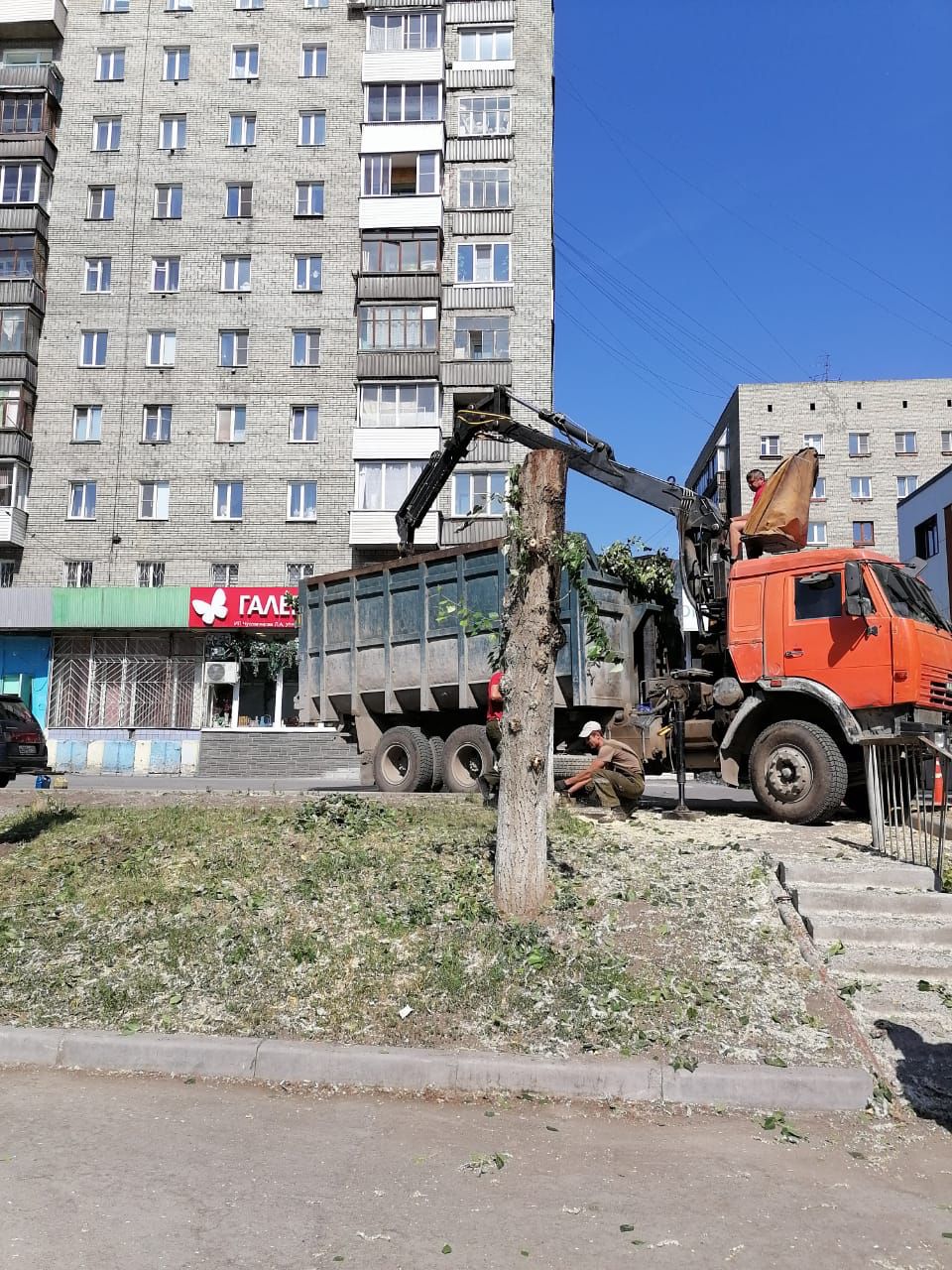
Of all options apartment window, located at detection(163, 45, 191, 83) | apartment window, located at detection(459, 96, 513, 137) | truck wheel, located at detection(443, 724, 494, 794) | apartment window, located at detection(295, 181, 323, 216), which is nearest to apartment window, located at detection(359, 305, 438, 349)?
apartment window, located at detection(295, 181, 323, 216)

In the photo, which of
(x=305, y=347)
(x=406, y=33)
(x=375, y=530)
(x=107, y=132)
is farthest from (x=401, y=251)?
(x=107, y=132)

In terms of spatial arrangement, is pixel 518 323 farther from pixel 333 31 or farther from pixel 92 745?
pixel 92 745

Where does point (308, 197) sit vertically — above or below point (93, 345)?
above

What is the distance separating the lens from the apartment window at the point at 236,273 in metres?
34.5

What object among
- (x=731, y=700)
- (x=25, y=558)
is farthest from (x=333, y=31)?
(x=731, y=700)

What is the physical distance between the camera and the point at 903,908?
7.25 meters

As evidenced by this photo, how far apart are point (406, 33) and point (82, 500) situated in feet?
63.7

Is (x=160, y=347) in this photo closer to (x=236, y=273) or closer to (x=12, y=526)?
(x=236, y=273)

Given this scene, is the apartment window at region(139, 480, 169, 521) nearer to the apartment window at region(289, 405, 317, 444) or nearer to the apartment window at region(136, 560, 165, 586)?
the apartment window at region(136, 560, 165, 586)

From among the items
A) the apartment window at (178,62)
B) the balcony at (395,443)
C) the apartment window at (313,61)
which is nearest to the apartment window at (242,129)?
the apartment window at (313,61)

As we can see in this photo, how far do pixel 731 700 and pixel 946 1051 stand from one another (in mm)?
5791

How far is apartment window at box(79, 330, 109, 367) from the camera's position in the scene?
34406 mm

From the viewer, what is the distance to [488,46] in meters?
35.5

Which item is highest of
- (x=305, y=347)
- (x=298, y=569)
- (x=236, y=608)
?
(x=305, y=347)
